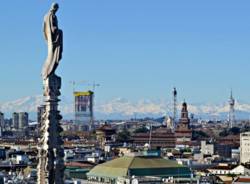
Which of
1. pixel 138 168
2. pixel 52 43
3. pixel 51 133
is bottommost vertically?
pixel 138 168

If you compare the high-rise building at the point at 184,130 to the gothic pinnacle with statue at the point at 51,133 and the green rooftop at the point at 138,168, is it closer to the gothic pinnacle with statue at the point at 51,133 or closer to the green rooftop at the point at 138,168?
the green rooftop at the point at 138,168

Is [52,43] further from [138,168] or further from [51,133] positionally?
[138,168]

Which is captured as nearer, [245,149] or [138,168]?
[138,168]

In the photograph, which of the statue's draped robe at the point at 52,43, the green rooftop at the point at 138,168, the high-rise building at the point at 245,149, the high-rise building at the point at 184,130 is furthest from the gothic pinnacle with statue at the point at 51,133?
the high-rise building at the point at 184,130

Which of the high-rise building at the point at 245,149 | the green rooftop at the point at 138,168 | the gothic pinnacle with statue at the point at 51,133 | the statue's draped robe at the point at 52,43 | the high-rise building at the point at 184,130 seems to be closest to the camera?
the gothic pinnacle with statue at the point at 51,133

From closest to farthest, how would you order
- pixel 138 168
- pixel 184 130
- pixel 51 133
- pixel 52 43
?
1. pixel 51 133
2. pixel 52 43
3. pixel 138 168
4. pixel 184 130

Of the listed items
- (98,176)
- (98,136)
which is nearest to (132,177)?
(98,176)

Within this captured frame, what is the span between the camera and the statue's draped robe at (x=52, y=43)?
30.0ft

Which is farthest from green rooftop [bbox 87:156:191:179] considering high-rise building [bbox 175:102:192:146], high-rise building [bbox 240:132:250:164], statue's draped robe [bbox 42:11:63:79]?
high-rise building [bbox 175:102:192:146]

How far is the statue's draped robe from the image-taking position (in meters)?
9.16

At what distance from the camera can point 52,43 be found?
9.23 meters

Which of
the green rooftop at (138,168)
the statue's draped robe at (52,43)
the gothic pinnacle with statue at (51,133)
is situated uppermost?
the statue's draped robe at (52,43)

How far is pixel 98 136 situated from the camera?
510 feet

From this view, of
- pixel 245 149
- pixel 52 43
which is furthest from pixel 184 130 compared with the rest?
pixel 52 43
